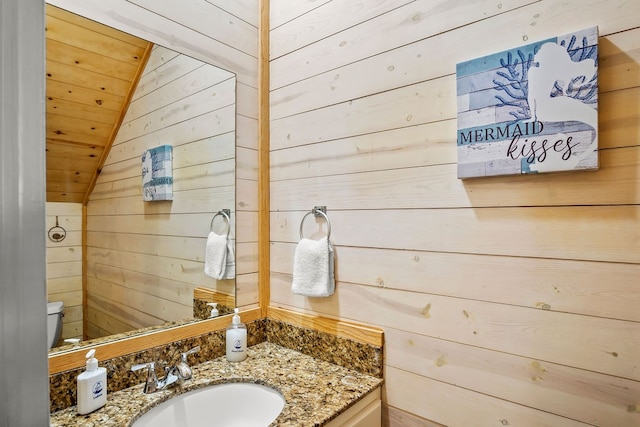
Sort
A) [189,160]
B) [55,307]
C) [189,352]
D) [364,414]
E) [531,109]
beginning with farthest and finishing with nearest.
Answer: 1. [189,160]
2. [189,352]
3. [364,414]
4. [55,307]
5. [531,109]

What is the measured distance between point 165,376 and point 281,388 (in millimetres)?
378

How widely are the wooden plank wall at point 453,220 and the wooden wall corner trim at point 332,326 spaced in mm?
28

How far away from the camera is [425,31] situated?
1125mm

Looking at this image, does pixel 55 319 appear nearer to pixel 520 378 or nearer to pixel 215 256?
pixel 215 256

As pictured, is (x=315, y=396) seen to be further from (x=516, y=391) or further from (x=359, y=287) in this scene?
(x=516, y=391)

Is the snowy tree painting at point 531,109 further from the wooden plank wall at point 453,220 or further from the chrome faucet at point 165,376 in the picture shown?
the chrome faucet at point 165,376

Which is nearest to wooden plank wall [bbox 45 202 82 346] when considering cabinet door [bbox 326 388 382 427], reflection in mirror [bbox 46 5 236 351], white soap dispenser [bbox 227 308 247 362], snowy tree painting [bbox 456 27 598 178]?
reflection in mirror [bbox 46 5 236 351]

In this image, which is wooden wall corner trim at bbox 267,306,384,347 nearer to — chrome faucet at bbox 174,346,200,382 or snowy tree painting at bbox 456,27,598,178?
chrome faucet at bbox 174,346,200,382

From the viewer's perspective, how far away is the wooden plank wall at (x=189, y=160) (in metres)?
1.18

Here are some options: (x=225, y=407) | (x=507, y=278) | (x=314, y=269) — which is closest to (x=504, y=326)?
(x=507, y=278)

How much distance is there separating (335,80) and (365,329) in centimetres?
91

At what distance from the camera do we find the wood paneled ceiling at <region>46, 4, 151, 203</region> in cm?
104

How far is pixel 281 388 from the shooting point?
1139 mm

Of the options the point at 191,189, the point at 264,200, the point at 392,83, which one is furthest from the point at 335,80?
the point at 191,189
